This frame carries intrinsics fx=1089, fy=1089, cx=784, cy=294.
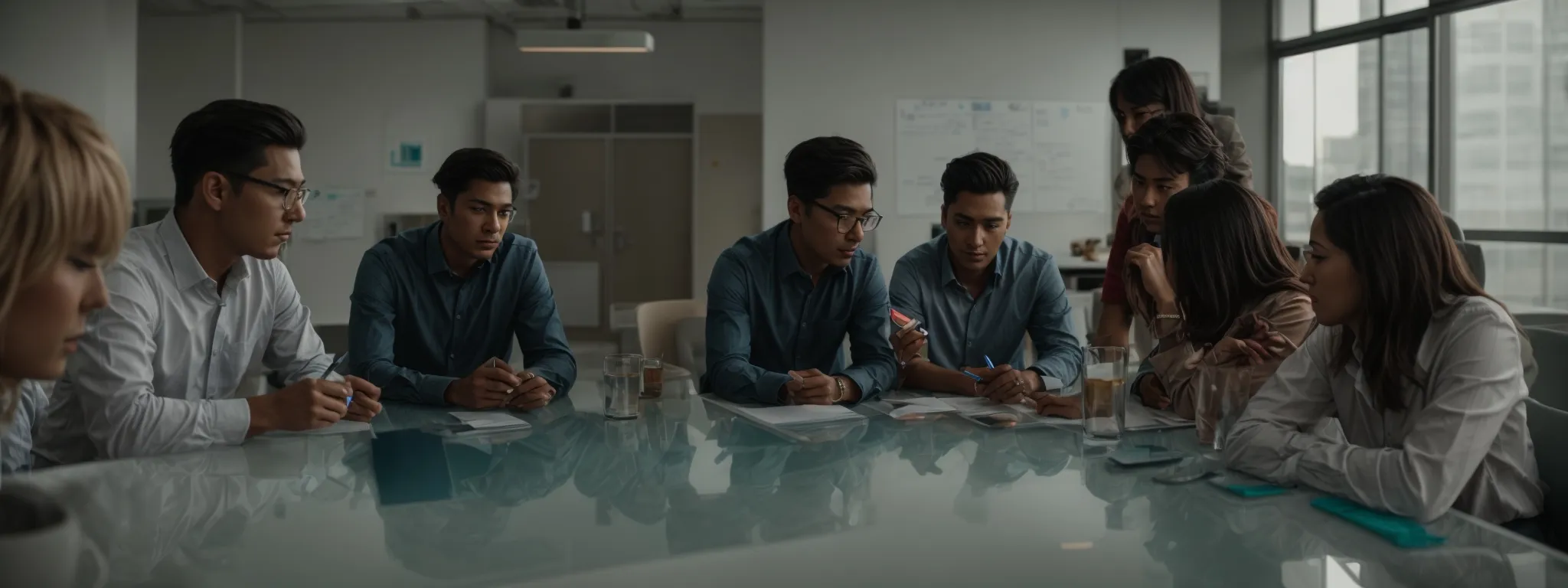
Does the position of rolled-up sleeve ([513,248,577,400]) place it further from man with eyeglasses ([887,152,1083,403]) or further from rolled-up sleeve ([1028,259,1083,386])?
rolled-up sleeve ([1028,259,1083,386])

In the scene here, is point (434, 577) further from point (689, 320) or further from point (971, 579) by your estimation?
point (689, 320)

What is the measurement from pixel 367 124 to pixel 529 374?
6.90 m

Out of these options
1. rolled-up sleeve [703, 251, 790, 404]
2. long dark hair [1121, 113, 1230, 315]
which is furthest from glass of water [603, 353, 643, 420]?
long dark hair [1121, 113, 1230, 315]

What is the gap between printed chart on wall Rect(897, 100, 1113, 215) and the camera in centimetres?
680

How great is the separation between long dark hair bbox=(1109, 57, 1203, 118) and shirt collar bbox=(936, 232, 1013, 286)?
53cm

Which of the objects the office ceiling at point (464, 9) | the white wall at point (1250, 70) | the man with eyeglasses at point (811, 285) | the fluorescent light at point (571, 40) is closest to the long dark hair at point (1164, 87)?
the man with eyeglasses at point (811, 285)

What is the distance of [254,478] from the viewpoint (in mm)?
1570

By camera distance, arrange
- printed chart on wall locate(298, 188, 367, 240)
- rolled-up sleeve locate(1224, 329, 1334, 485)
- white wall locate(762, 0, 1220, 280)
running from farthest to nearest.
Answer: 1. printed chart on wall locate(298, 188, 367, 240)
2. white wall locate(762, 0, 1220, 280)
3. rolled-up sleeve locate(1224, 329, 1334, 485)

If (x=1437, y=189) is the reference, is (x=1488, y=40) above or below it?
Answer: above

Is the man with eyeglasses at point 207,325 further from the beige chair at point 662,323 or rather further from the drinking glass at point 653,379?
the beige chair at point 662,323

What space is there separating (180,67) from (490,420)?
24.4 ft

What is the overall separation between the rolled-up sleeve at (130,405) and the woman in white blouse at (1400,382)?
1.60 metres

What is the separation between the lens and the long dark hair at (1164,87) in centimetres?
294

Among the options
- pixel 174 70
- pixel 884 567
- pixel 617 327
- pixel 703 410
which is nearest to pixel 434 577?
pixel 884 567
